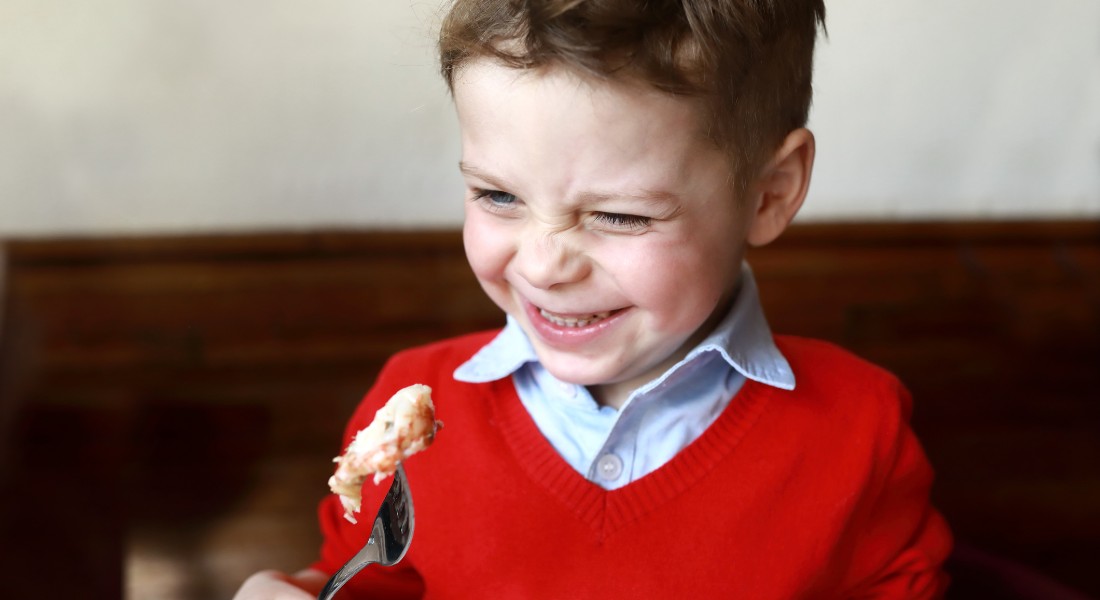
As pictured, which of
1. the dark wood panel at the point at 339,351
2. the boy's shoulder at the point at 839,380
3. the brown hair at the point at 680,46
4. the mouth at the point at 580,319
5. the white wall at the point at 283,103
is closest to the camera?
the brown hair at the point at 680,46

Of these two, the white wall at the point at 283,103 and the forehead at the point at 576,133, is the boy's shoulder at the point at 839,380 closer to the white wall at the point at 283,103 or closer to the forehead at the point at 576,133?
the forehead at the point at 576,133

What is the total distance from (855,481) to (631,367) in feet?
0.69

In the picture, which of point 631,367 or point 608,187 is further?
point 631,367

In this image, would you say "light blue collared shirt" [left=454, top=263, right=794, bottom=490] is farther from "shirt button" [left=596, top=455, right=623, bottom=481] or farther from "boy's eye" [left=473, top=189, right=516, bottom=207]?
"boy's eye" [left=473, top=189, right=516, bottom=207]

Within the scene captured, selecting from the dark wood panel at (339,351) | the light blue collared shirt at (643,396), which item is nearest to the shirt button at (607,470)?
the light blue collared shirt at (643,396)

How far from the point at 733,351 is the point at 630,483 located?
138 millimetres

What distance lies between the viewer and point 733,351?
3.03ft

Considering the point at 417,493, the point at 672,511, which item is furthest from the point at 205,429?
the point at 672,511

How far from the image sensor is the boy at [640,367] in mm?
754

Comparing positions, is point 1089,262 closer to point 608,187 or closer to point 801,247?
point 801,247

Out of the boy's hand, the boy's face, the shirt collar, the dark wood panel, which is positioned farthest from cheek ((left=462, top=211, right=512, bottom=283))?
A: the dark wood panel

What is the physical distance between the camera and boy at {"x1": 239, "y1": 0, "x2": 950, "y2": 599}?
0.75 m

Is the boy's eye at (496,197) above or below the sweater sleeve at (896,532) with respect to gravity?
above

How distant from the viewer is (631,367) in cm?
88
